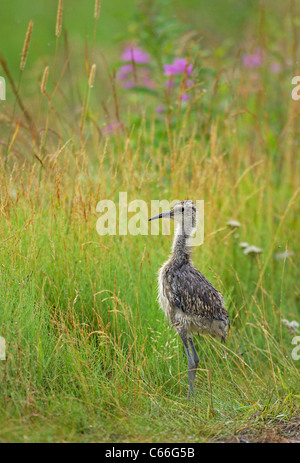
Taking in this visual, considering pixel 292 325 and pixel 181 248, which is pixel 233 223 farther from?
pixel 181 248

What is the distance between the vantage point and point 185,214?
4.64 meters

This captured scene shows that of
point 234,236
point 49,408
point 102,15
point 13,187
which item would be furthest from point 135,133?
point 102,15

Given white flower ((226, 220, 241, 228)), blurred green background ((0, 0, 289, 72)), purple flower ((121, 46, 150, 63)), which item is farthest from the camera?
blurred green background ((0, 0, 289, 72))

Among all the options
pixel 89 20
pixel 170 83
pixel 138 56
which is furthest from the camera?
pixel 89 20

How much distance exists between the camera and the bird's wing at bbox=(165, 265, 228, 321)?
14.0 feet

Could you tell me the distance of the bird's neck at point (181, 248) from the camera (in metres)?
4.57

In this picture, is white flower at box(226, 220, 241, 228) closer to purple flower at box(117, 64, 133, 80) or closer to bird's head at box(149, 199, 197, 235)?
bird's head at box(149, 199, 197, 235)

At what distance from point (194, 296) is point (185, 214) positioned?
663 millimetres

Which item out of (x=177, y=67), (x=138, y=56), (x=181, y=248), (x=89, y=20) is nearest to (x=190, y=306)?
(x=181, y=248)

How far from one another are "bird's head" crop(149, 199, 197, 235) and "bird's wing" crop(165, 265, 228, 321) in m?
0.40

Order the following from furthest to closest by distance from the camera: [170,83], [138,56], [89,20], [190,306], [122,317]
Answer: [89,20]
[138,56]
[170,83]
[122,317]
[190,306]

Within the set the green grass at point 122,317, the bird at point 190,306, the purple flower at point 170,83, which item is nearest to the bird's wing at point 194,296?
the bird at point 190,306

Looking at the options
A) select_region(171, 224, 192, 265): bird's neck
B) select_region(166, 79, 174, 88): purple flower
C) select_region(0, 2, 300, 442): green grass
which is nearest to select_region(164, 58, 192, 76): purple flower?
select_region(166, 79, 174, 88): purple flower

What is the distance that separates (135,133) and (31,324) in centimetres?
365
